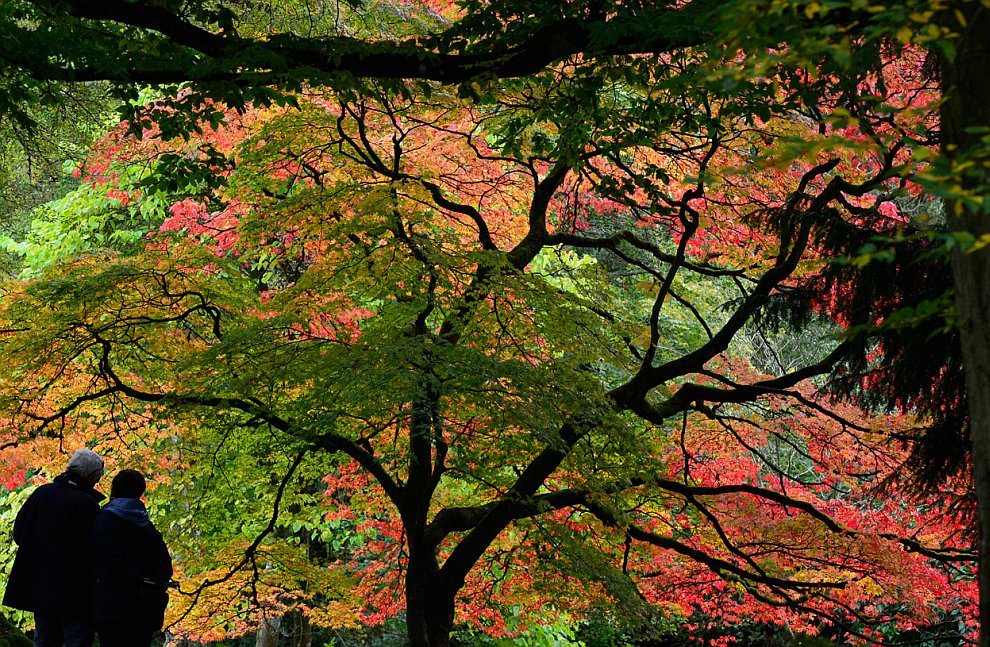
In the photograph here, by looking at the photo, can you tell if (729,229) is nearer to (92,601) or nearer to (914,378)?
(914,378)

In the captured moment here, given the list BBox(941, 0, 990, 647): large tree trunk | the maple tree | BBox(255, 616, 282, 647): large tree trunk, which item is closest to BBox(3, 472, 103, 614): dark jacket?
the maple tree

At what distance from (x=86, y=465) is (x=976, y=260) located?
3.58 m

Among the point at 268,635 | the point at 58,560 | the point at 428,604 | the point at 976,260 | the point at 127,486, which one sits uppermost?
the point at 976,260

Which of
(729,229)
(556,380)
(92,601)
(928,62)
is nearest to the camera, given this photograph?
(92,601)

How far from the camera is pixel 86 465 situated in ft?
12.9

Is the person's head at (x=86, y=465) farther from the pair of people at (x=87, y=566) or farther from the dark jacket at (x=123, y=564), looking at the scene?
the dark jacket at (x=123, y=564)

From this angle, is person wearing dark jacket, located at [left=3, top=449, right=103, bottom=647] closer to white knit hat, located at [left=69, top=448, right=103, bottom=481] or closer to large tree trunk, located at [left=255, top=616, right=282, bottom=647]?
white knit hat, located at [left=69, top=448, right=103, bottom=481]

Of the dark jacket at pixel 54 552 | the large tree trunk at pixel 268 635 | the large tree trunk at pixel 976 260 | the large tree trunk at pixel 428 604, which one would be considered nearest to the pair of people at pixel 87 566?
the dark jacket at pixel 54 552

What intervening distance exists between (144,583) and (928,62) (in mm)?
4604

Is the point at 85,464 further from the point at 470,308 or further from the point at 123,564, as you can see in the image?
the point at 470,308

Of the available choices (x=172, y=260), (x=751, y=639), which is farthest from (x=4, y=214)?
(x=751, y=639)

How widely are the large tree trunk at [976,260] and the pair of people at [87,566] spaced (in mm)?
3193

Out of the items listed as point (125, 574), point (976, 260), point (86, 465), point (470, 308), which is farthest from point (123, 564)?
point (976, 260)

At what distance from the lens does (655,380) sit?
614 centimetres
